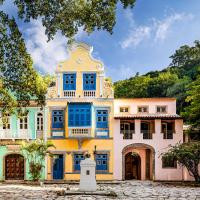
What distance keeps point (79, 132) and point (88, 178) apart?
10910 mm

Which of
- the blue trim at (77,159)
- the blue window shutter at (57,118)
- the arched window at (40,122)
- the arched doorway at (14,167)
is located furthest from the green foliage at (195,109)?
the arched doorway at (14,167)

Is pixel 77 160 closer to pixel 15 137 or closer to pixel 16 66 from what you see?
pixel 15 137

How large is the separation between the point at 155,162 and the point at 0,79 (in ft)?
65.1

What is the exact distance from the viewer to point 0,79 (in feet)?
53.8

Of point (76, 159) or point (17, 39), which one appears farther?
point (76, 159)

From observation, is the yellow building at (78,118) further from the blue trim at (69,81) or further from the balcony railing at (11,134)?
the balcony railing at (11,134)

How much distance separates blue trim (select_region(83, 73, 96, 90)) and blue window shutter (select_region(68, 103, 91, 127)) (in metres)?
1.51

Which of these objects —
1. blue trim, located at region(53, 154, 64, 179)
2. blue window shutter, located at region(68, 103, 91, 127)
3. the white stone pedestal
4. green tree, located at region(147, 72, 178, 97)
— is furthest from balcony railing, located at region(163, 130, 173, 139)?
green tree, located at region(147, 72, 178, 97)

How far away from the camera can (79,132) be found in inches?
1305

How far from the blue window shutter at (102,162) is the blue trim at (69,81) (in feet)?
18.1

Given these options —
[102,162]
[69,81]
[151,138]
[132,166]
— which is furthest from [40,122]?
[132,166]

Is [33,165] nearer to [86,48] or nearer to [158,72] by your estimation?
[86,48]

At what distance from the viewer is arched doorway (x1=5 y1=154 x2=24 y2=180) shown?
3428cm

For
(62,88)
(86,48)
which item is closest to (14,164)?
(62,88)
